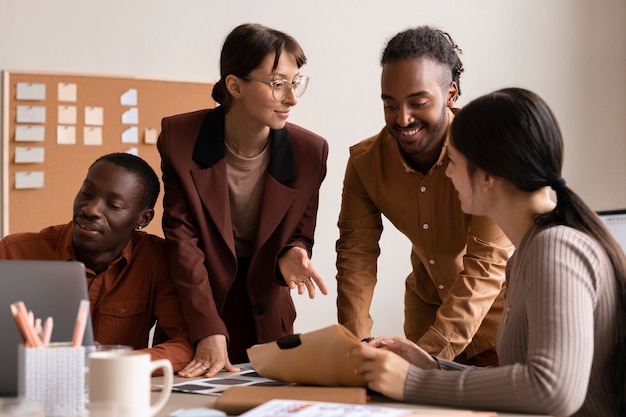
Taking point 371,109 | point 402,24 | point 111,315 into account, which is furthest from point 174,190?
point 402,24

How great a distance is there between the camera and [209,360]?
5.90 feet

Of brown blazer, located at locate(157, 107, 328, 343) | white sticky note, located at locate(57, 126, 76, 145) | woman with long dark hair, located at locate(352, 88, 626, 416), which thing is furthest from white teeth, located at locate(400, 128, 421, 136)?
white sticky note, located at locate(57, 126, 76, 145)

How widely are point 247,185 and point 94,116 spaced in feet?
5.74

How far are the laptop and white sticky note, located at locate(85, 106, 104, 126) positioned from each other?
8.44ft

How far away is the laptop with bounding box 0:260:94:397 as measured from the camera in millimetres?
1288

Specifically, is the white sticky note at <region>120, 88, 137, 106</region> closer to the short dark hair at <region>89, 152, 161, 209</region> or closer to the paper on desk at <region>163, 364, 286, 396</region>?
the short dark hair at <region>89, 152, 161, 209</region>

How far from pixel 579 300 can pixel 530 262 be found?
0.12 m

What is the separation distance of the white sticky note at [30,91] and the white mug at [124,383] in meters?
2.82

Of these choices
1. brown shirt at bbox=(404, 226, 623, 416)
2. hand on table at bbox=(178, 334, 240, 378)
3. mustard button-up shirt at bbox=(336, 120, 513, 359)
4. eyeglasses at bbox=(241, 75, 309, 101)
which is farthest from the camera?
eyeglasses at bbox=(241, 75, 309, 101)

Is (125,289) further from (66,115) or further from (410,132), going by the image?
(66,115)

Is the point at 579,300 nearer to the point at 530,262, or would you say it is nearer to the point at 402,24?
the point at 530,262

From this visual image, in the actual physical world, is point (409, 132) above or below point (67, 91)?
below

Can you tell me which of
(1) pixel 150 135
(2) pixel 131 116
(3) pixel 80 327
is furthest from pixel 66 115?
(3) pixel 80 327

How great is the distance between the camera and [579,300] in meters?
1.28
